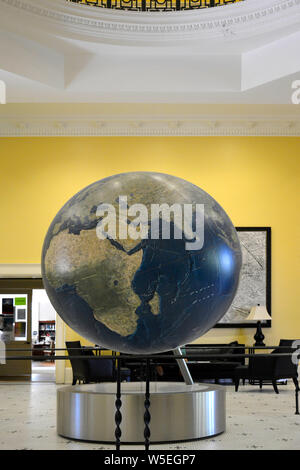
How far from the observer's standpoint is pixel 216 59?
11773mm

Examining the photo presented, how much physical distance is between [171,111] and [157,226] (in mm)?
10826

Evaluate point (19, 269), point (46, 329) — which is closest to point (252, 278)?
point (19, 269)

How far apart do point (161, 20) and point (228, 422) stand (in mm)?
6937

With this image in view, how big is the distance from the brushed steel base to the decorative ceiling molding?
808 cm

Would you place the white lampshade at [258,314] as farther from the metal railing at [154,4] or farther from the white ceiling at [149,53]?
the metal railing at [154,4]

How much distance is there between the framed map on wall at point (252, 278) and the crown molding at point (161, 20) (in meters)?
4.69

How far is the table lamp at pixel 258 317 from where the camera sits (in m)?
12.9

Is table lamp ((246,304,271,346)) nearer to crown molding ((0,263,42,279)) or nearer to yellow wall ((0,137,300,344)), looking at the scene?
yellow wall ((0,137,300,344))

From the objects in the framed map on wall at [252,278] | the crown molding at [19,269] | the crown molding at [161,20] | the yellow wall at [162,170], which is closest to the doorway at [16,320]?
the crown molding at [19,269]

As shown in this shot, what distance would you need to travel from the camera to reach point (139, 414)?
21.9 feet
